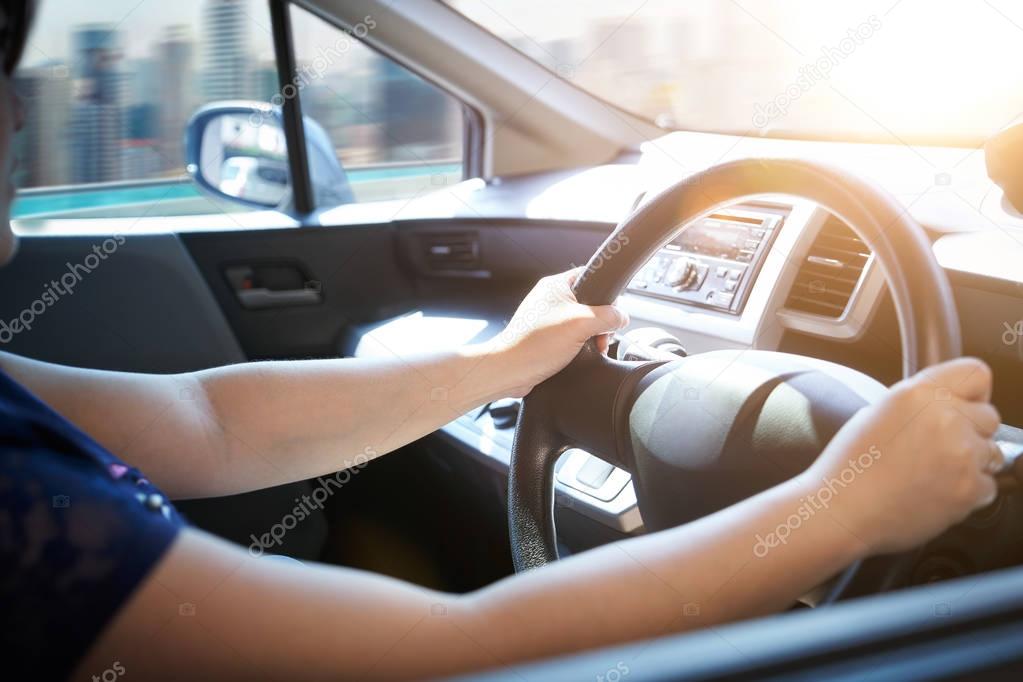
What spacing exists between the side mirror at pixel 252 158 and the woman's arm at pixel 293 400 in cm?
144

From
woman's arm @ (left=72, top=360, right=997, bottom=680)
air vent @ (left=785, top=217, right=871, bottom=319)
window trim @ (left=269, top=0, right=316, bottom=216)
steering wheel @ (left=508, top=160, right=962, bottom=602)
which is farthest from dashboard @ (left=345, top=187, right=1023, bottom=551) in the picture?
window trim @ (left=269, top=0, right=316, bottom=216)

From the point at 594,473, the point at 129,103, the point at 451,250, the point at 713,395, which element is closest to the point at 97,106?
the point at 129,103

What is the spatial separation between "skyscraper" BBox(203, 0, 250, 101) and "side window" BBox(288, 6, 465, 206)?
123mm

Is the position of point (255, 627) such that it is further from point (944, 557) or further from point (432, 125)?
point (432, 125)

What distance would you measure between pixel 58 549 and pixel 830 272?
4.00 ft

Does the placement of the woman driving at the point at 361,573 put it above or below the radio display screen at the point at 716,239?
above

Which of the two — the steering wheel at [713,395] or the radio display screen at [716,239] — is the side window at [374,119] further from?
the steering wheel at [713,395]

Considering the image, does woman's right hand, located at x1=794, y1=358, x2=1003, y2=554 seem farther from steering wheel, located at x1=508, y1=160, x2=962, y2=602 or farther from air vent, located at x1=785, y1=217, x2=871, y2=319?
air vent, located at x1=785, y1=217, x2=871, y2=319

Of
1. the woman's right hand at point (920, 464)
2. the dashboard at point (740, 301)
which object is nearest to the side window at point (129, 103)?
the dashboard at point (740, 301)

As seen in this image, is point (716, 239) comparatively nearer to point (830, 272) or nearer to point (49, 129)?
point (830, 272)

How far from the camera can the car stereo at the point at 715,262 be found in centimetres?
155

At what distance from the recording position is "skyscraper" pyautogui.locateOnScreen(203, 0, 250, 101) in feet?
7.07

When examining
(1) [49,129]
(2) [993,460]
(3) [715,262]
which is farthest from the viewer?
(1) [49,129]

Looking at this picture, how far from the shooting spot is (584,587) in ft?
2.08
